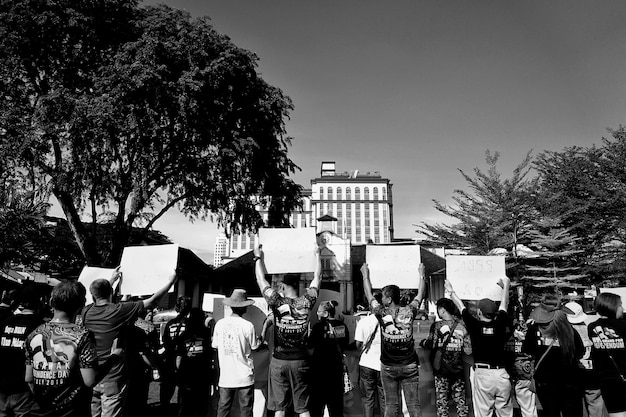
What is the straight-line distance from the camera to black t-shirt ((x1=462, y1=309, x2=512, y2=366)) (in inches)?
198

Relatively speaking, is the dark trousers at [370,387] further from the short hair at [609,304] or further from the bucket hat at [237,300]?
the short hair at [609,304]

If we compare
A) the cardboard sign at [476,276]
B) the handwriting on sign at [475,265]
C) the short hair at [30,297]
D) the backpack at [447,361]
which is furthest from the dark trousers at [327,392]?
the short hair at [30,297]

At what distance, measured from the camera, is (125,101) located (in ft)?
51.4

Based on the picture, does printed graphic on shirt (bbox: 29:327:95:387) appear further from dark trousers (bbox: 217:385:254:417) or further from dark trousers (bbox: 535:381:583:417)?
dark trousers (bbox: 535:381:583:417)

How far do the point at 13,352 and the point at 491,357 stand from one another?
481cm

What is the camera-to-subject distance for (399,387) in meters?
5.15

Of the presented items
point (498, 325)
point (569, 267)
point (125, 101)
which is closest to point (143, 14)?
point (125, 101)

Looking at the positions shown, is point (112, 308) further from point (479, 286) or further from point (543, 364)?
point (543, 364)

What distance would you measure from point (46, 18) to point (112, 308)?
15829 mm

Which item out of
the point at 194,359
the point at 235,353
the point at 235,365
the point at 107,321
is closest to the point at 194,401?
the point at 194,359

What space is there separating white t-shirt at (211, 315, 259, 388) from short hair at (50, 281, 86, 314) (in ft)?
7.76

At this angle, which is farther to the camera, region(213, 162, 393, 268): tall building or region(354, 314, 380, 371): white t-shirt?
region(213, 162, 393, 268): tall building

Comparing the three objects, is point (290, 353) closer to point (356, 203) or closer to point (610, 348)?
point (610, 348)

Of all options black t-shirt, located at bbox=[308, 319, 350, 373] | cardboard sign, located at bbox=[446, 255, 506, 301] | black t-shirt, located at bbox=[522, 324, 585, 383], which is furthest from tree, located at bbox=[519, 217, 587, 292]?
black t-shirt, located at bbox=[308, 319, 350, 373]
